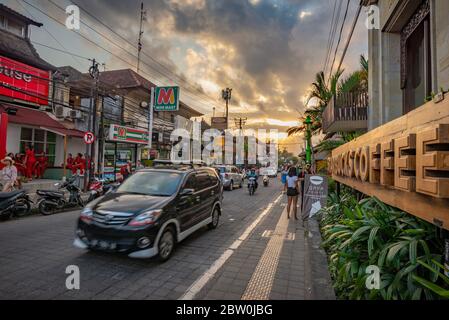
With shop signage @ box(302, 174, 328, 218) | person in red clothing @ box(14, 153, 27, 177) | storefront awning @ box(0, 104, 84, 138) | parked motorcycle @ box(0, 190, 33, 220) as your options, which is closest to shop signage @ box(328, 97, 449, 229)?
shop signage @ box(302, 174, 328, 218)

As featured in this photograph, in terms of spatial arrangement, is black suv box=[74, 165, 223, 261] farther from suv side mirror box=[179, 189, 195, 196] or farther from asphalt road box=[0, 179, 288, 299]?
asphalt road box=[0, 179, 288, 299]

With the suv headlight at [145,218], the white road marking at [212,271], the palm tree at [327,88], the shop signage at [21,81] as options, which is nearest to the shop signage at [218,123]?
the palm tree at [327,88]

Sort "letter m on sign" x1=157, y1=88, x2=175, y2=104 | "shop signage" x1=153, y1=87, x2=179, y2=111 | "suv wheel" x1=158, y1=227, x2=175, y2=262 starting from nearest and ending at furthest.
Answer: "suv wheel" x1=158, y1=227, x2=175, y2=262 → "shop signage" x1=153, y1=87, x2=179, y2=111 → "letter m on sign" x1=157, y1=88, x2=175, y2=104

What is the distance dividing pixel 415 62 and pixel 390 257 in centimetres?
586

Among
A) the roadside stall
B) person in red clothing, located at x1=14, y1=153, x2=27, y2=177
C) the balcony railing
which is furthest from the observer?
the roadside stall

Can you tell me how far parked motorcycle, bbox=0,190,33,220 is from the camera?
23.1 ft

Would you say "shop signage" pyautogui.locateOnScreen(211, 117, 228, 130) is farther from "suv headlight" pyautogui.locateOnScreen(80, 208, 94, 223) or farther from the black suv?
"suv headlight" pyautogui.locateOnScreen(80, 208, 94, 223)

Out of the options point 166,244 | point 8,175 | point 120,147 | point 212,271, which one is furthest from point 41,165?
point 212,271

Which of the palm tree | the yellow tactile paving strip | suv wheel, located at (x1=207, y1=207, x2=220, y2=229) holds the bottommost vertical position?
the yellow tactile paving strip

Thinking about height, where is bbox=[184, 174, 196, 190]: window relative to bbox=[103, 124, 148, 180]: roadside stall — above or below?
below

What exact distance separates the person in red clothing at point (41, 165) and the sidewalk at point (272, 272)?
14.2 metres

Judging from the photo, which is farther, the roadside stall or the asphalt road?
the roadside stall

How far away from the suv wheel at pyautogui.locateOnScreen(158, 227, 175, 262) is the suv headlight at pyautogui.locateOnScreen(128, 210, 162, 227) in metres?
0.38

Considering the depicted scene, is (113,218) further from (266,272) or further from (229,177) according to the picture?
(229,177)
